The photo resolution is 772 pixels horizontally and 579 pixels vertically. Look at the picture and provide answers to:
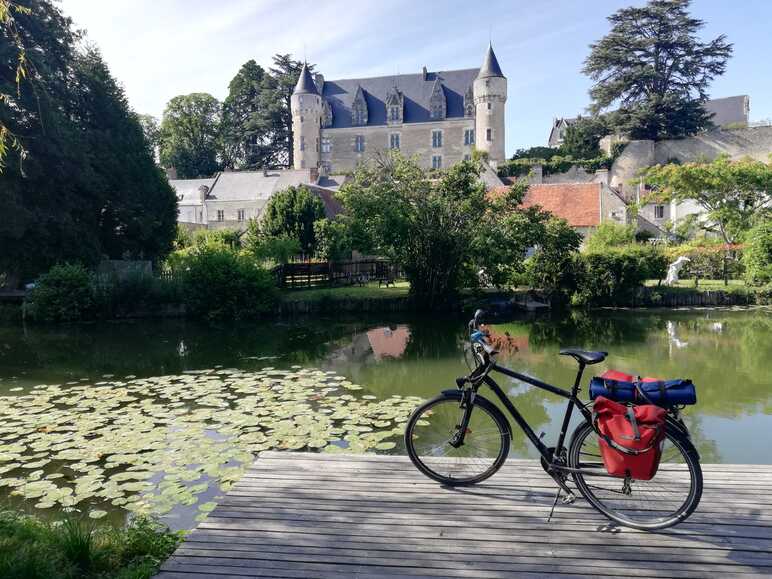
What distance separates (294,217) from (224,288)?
457 inches

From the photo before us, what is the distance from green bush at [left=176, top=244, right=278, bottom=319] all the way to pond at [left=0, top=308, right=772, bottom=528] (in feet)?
6.38

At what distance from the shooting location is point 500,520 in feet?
11.7

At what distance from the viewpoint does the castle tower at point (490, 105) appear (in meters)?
61.7

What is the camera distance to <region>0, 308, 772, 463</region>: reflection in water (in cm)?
881

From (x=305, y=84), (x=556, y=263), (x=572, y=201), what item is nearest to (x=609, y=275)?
(x=556, y=263)

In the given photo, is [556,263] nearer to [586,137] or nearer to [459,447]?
[459,447]

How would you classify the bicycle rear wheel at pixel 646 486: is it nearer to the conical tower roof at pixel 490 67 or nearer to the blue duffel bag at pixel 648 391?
the blue duffel bag at pixel 648 391

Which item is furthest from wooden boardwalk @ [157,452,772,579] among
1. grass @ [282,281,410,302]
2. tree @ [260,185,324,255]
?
tree @ [260,185,324,255]

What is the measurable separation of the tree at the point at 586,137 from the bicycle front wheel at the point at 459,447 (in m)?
49.8

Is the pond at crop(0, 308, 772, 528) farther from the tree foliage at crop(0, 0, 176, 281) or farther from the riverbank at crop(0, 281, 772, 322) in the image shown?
the tree foliage at crop(0, 0, 176, 281)

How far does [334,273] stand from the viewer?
26.7 metres

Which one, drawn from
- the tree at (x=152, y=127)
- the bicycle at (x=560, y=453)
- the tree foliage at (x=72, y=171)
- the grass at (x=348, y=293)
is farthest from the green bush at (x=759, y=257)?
the tree at (x=152, y=127)

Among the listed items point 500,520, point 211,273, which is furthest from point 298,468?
point 211,273

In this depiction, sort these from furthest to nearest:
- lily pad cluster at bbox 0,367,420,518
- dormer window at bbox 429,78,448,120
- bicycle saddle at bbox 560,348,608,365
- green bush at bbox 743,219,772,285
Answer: dormer window at bbox 429,78,448,120 < green bush at bbox 743,219,772,285 < lily pad cluster at bbox 0,367,420,518 < bicycle saddle at bbox 560,348,608,365
